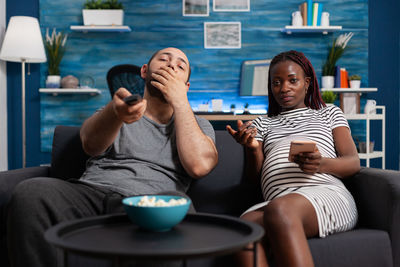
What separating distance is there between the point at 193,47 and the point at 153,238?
3.63 meters

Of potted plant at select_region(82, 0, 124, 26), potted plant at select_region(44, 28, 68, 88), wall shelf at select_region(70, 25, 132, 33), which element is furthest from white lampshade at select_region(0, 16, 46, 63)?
potted plant at select_region(82, 0, 124, 26)

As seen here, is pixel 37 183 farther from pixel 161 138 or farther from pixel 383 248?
pixel 383 248

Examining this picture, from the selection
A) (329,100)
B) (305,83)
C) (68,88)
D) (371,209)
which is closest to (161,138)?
(305,83)

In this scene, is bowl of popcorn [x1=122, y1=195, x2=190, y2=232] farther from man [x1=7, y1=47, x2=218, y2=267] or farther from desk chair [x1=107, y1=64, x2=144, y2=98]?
desk chair [x1=107, y1=64, x2=144, y2=98]

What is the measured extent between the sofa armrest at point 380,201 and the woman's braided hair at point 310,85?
1.24 feet

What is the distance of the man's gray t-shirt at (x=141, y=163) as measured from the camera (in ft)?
4.72

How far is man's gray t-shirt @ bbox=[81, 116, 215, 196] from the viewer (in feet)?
4.72

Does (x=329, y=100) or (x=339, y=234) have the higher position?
(x=329, y=100)

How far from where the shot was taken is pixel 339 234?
1.35m

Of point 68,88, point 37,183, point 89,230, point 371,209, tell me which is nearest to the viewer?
point 89,230

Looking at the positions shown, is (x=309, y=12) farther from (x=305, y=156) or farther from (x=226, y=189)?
(x=305, y=156)

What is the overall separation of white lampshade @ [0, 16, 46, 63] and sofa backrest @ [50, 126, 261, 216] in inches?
88.2

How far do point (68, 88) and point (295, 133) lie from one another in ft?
9.81

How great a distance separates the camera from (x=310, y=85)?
1761 mm
